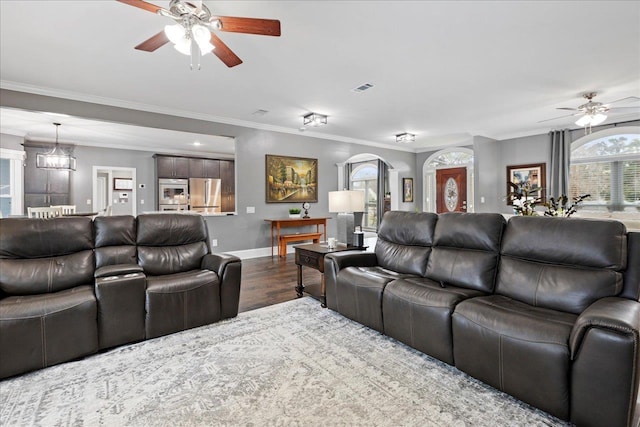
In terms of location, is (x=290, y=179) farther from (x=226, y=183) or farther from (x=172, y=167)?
(x=172, y=167)

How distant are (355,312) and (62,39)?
3.85 meters

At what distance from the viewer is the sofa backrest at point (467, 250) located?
7.98ft

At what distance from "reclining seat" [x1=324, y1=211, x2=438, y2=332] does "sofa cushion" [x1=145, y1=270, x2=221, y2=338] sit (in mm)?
1149

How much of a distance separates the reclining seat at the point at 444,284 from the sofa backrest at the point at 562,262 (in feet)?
0.43

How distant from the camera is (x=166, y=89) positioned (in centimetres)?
435

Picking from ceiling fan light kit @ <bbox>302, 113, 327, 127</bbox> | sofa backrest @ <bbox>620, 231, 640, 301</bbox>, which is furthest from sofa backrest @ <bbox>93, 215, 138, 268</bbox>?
sofa backrest @ <bbox>620, 231, 640, 301</bbox>

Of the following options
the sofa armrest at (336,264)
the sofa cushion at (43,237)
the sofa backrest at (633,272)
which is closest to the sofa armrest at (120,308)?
the sofa cushion at (43,237)

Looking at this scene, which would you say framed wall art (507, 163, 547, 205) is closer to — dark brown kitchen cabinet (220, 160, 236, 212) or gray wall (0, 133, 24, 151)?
dark brown kitchen cabinet (220, 160, 236, 212)

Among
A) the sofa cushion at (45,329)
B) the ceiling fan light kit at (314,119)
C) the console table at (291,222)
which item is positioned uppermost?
the ceiling fan light kit at (314,119)

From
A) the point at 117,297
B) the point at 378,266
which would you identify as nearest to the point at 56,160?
the point at 117,297

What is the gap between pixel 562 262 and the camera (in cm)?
209

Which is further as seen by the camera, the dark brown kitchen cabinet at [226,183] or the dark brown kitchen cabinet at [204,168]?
the dark brown kitchen cabinet at [226,183]

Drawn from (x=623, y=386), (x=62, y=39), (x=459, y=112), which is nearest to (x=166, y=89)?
(x=62, y=39)

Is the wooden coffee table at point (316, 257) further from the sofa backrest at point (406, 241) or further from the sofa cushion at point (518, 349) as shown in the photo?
the sofa cushion at point (518, 349)
